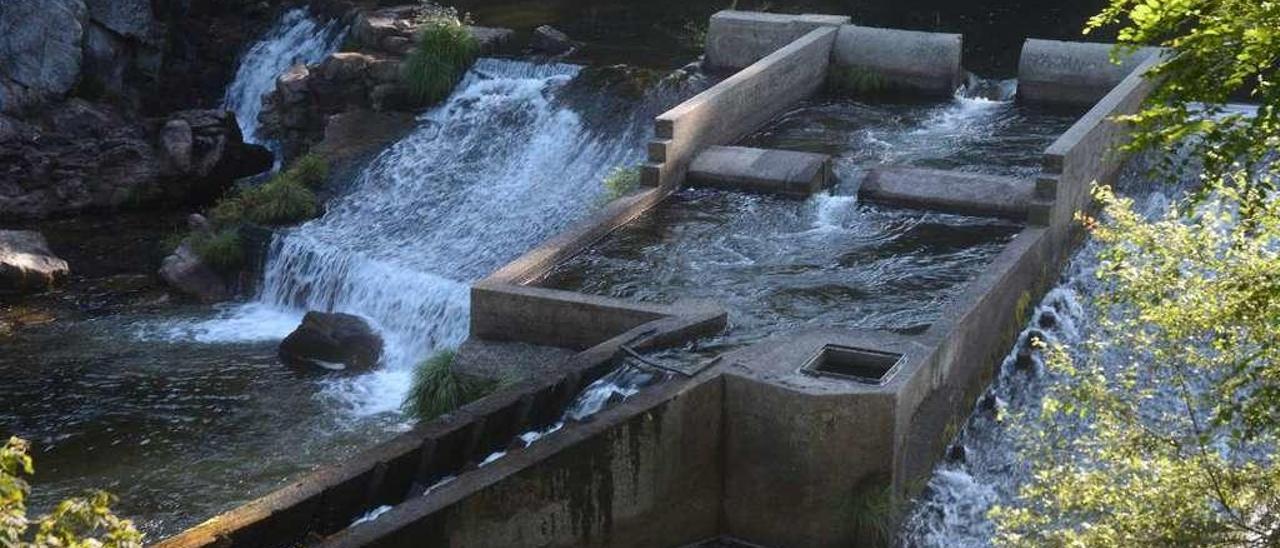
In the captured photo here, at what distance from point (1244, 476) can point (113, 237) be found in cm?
1547

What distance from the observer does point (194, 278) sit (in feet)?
61.7

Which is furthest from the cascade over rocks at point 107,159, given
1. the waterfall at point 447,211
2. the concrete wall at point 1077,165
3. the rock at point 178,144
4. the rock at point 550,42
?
the concrete wall at point 1077,165

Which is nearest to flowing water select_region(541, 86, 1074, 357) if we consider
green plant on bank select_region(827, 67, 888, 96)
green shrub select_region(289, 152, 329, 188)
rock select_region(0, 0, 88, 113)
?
green plant on bank select_region(827, 67, 888, 96)

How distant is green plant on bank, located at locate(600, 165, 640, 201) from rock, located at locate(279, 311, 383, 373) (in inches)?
118

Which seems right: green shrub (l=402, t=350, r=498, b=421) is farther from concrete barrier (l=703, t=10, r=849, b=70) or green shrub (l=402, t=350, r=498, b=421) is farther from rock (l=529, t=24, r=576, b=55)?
rock (l=529, t=24, r=576, b=55)

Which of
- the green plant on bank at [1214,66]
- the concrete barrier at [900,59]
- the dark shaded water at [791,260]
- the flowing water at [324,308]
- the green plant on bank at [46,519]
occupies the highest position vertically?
the green plant on bank at [1214,66]

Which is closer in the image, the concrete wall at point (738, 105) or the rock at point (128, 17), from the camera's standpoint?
the concrete wall at point (738, 105)

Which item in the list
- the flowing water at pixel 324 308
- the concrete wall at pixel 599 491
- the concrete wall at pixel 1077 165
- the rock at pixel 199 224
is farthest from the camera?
the rock at pixel 199 224

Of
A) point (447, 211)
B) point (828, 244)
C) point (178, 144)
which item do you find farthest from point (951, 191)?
point (178, 144)

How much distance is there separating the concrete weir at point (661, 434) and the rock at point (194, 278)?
187 inches

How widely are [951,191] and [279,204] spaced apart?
7.69m

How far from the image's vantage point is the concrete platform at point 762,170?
17562 mm

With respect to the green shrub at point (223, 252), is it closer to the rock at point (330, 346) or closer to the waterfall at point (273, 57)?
the rock at point (330, 346)

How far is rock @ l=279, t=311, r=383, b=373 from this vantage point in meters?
16.6
